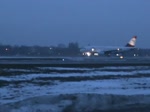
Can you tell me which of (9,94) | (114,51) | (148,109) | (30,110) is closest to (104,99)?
(148,109)

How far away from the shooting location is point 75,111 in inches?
537

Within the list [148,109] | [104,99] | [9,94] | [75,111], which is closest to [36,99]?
[75,111]

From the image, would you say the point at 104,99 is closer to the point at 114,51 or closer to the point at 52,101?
the point at 52,101

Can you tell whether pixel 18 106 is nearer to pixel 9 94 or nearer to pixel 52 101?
pixel 52 101

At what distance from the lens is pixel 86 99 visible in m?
14.8

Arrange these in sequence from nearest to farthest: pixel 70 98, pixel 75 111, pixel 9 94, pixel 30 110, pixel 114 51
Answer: pixel 30 110 → pixel 75 111 → pixel 70 98 → pixel 9 94 → pixel 114 51

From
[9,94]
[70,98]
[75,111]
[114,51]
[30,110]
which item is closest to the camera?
[30,110]

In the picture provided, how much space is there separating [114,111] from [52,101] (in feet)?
7.26

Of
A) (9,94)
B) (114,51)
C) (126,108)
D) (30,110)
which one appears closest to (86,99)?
(126,108)

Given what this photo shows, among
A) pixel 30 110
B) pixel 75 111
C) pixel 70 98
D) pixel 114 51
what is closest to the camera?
pixel 30 110

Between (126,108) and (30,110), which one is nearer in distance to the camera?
(30,110)

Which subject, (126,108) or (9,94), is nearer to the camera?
(126,108)

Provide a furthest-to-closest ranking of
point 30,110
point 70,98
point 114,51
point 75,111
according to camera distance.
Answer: point 114,51 < point 70,98 < point 75,111 < point 30,110

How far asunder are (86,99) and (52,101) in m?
1.30
